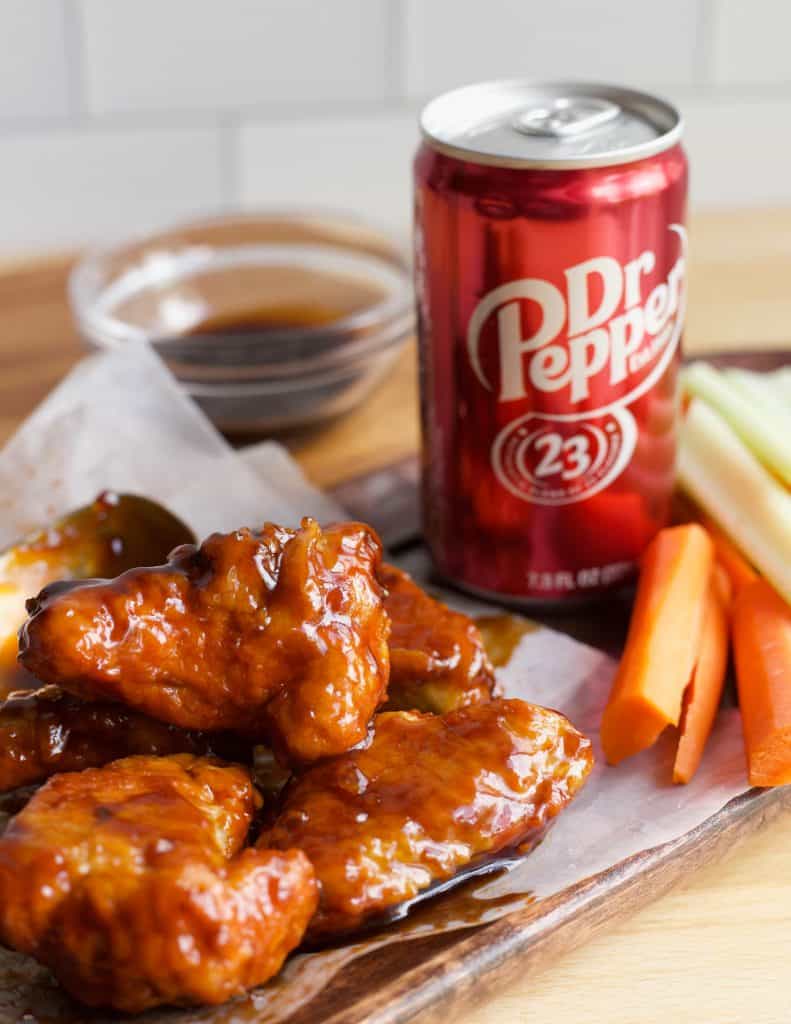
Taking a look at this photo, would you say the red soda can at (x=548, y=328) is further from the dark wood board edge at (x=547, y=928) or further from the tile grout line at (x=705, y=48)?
the tile grout line at (x=705, y=48)

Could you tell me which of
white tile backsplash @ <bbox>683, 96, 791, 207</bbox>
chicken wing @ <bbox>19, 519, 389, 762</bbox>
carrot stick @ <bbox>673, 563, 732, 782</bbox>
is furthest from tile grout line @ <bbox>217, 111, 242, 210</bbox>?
chicken wing @ <bbox>19, 519, 389, 762</bbox>

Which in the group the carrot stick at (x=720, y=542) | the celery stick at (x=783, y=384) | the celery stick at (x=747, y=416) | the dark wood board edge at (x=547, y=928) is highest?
the celery stick at (x=747, y=416)

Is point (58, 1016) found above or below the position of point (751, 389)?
below

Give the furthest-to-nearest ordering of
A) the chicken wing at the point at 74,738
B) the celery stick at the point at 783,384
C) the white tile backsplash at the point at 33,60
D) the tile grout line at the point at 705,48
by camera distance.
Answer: the tile grout line at the point at 705,48, the white tile backsplash at the point at 33,60, the celery stick at the point at 783,384, the chicken wing at the point at 74,738

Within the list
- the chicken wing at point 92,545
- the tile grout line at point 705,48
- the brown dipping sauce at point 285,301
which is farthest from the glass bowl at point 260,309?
the tile grout line at point 705,48

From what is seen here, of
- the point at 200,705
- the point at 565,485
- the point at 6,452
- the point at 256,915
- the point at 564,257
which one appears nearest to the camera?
the point at 256,915

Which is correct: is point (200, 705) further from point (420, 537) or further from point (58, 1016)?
point (420, 537)

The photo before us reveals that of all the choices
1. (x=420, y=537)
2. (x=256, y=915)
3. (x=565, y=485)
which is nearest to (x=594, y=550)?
(x=565, y=485)
